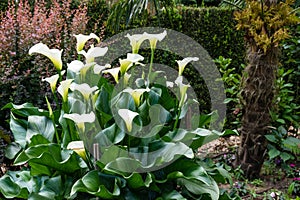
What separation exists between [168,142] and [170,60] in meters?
3.22

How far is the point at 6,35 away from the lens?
354 cm

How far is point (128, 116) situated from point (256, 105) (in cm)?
193

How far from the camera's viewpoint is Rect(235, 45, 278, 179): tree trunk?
134 inches

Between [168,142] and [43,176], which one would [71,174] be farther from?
[168,142]

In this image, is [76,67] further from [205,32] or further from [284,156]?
[205,32]

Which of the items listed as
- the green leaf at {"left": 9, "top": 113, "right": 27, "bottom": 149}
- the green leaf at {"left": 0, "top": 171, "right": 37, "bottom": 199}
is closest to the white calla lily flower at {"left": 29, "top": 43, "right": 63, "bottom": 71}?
the green leaf at {"left": 9, "top": 113, "right": 27, "bottom": 149}

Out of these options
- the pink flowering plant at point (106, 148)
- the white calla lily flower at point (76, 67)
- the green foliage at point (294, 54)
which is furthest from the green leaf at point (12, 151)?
the green foliage at point (294, 54)

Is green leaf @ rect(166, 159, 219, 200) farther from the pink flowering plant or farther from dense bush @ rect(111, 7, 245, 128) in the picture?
dense bush @ rect(111, 7, 245, 128)

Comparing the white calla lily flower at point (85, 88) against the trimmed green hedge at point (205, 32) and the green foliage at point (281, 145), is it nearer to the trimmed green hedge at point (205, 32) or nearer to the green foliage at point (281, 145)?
the green foliage at point (281, 145)

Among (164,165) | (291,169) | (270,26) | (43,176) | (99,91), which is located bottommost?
(291,169)

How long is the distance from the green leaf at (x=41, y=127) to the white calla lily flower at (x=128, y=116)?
1.82 feet

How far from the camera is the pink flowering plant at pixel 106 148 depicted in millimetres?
1889

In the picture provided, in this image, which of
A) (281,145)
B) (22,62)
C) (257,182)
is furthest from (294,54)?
(22,62)

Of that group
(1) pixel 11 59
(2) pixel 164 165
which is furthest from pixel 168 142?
(1) pixel 11 59
